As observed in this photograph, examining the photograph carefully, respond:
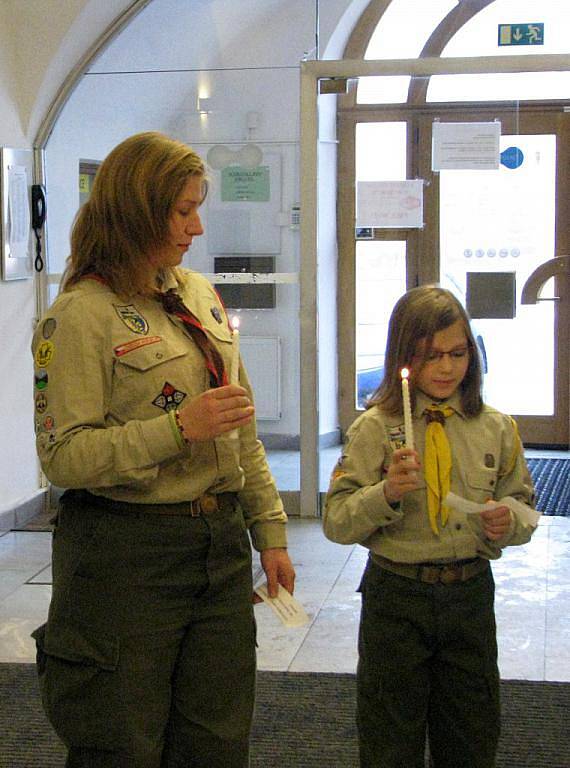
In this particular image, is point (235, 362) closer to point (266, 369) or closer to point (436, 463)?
point (436, 463)

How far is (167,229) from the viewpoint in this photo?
184cm

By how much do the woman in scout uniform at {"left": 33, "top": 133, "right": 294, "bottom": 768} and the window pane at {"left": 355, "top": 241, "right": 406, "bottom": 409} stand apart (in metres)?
3.85

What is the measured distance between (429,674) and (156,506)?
70 centimetres

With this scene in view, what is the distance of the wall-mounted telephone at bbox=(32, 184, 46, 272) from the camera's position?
5457 mm

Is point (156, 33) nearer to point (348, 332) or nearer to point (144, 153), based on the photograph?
point (348, 332)

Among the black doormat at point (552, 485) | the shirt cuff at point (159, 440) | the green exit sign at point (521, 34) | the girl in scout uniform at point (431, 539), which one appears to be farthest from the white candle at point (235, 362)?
the green exit sign at point (521, 34)

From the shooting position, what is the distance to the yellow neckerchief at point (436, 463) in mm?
2137

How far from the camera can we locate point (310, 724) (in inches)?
118

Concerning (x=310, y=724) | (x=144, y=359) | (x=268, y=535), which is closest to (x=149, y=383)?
(x=144, y=359)

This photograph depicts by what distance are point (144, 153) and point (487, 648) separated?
109 centimetres

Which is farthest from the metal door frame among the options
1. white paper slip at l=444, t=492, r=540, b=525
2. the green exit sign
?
white paper slip at l=444, t=492, r=540, b=525

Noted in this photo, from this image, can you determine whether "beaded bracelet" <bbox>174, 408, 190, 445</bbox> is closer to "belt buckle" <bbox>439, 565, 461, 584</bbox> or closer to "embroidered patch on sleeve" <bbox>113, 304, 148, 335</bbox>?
"embroidered patch on sleeve" <bbox>113, 304, 148, 335</bbox>

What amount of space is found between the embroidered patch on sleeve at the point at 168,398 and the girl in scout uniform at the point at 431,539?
0.45 meters

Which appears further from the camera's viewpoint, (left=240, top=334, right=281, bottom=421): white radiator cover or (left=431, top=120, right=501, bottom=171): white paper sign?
(left=240, top=334, right=281, bottom=421): white radiator cover
